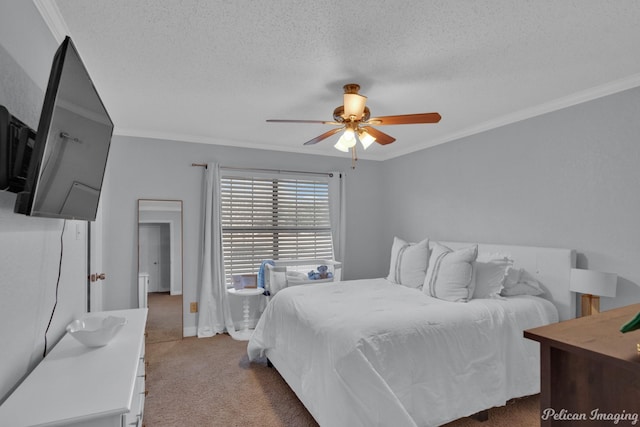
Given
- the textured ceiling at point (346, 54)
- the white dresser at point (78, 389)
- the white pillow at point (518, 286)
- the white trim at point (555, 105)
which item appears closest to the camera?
the white dresser at point (78, 389)

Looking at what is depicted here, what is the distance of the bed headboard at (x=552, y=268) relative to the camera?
2826 mm

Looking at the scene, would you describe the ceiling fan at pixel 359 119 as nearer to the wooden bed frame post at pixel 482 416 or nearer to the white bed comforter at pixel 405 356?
the white bed comforter at pixel 405 356

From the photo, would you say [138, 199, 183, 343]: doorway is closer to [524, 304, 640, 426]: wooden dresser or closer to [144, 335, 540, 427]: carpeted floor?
[144, 335, 540, 427]: carpeted floor

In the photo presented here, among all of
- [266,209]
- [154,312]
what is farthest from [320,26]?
[154,312]

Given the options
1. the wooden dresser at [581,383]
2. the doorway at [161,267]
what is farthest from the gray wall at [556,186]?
the doorway at [161,267]

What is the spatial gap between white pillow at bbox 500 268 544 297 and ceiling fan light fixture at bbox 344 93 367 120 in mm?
1932

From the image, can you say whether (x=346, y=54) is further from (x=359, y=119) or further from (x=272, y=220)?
(x=272, y=220)

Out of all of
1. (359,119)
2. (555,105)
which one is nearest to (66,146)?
(359,119)

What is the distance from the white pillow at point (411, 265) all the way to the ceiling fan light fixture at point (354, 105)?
1.64m

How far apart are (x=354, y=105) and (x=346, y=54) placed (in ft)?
1.29

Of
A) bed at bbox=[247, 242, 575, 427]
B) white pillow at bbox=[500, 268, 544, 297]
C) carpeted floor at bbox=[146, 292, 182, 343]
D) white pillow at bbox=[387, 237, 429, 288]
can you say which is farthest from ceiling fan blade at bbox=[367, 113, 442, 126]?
carpeted floor at bbox=[146, 292, 182, 343]

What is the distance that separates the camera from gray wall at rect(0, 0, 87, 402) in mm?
1203

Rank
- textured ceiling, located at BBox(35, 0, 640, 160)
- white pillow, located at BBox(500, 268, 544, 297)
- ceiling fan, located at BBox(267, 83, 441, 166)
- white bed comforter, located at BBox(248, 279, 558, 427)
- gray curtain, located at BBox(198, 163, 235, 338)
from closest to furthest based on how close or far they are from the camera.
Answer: textured ceiling, located at BBox(35, 0, 640, 160)
white bed comforter, located at BBox(248, 279, 558, 427)
ceiling fan, located at BBox(267, 83, 441, 166)
white pillow, located at BBox(500, 268, 544, 297)
gray curtain, located at BBox(198, 163, 235, 338)

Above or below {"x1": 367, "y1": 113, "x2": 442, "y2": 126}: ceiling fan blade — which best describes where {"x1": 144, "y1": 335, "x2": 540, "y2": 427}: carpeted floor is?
below
